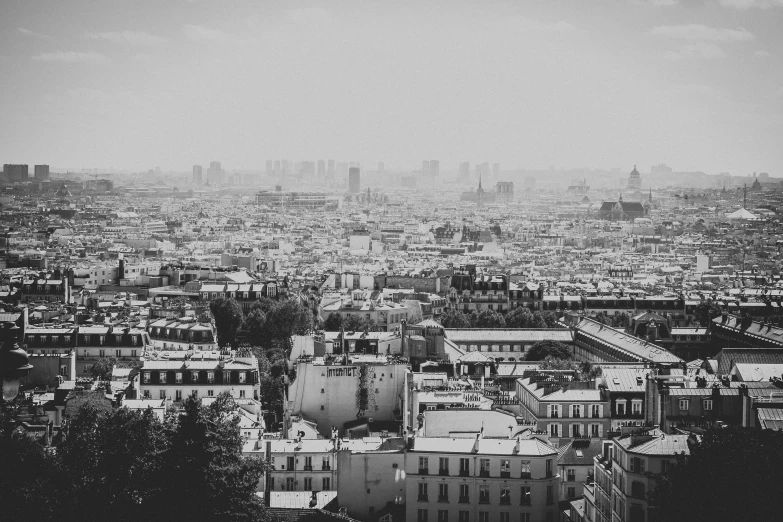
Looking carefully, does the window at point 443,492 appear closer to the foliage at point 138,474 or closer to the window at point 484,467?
the window at point 484,467

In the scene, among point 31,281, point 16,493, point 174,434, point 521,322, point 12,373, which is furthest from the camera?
point 31,281

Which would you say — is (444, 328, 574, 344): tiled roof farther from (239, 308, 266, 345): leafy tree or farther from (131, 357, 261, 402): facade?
(131, 357, 261, 402): facade

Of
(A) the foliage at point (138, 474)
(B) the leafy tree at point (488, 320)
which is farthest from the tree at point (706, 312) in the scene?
(A) the foliage at point (138, 474)

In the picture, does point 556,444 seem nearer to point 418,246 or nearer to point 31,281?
point 31,281

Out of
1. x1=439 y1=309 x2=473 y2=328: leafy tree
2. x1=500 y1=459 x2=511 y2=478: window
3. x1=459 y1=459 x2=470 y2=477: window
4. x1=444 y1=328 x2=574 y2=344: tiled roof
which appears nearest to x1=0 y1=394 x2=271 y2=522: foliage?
x1=459 y1=459 x2=470 y2=477: window

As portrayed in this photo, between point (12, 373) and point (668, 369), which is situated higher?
point (12, 373)

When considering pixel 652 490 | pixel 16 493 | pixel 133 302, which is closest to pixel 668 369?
pixel 652 490
